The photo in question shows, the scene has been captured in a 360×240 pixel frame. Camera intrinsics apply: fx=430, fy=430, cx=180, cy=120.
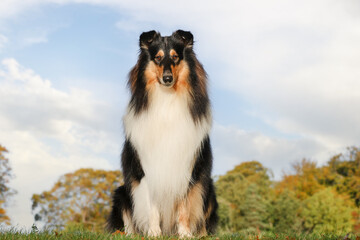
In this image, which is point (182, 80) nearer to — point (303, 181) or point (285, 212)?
point (285, 212)

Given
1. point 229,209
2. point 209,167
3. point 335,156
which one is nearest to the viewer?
point 209,167

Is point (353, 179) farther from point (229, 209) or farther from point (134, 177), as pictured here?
point (134, 177)

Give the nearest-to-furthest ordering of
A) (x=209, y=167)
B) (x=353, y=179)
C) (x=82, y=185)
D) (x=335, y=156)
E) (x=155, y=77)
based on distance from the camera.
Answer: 1. (x=155, y=77)
2. (x=209, y=167)
3. (x=82, y=185)
4. (x=353, y=179)
5. (x=335, y=156)

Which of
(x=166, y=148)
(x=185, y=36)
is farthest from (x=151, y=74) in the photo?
(x=166, y=148)

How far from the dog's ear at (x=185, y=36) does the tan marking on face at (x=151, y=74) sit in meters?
0.65

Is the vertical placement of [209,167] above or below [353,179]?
below

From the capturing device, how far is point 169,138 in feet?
23.0

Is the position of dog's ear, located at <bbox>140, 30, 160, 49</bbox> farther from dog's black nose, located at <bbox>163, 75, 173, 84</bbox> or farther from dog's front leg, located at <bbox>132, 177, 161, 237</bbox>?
dog's front leg, located at <bbox>132, 177, 161, 237</bbox>

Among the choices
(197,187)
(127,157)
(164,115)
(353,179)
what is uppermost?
(353,179)

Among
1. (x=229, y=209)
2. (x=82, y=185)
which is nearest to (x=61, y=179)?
(x=82, y=185)

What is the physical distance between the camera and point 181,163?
23.1 feet

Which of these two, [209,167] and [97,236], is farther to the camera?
[209,167]

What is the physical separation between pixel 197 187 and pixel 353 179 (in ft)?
146

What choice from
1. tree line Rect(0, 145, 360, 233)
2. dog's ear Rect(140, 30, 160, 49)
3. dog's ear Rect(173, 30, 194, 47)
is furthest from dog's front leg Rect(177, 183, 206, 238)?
tree line Rect(0, 145, 360, 233)
